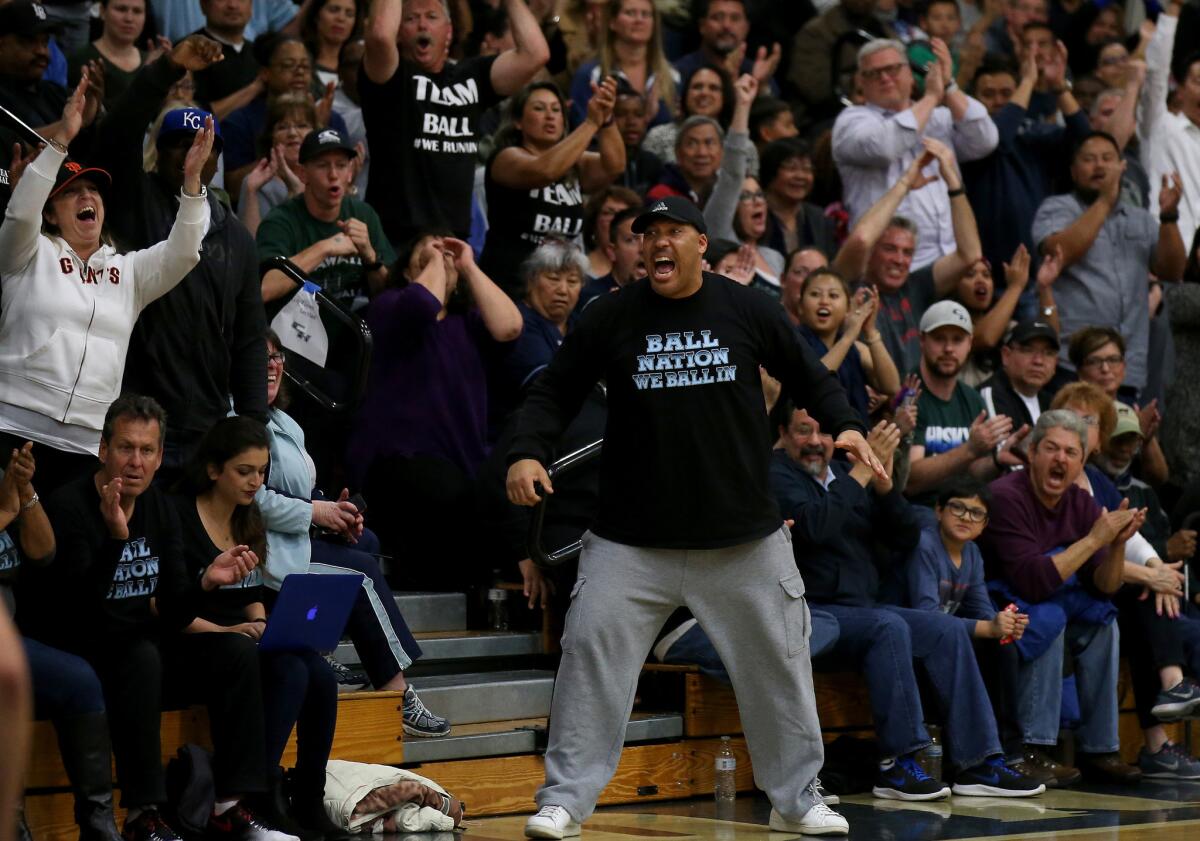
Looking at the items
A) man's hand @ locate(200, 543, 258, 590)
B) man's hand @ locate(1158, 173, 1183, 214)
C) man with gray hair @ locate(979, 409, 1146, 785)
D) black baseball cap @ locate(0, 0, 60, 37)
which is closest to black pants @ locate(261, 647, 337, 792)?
man's hand @ locate(200, 543, 258, 590)

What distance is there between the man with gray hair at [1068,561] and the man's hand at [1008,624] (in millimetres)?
249

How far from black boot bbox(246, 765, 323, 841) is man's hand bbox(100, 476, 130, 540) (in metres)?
0.99

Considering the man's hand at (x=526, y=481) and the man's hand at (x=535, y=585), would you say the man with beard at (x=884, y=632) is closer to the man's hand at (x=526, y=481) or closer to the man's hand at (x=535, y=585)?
the man's hand at (x=535, y=585)

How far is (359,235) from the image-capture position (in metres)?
8.54

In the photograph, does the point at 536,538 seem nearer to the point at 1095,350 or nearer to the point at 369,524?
the point at 369,524

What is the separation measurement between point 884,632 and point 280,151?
381cm

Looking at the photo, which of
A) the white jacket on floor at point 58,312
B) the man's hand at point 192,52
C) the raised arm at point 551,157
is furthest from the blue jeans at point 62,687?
the raised arm at point 551,157

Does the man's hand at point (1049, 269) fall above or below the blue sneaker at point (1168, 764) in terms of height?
above

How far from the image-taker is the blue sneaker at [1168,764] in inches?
363

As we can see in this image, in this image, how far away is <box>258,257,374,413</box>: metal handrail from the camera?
7941 millimetres

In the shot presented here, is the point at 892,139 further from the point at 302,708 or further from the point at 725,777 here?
the point at 302,708

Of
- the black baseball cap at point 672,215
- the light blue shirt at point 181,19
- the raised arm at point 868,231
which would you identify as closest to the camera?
the black baseball cap at point 672,215

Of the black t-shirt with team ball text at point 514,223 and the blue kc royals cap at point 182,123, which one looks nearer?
the blue kc royals cap at point 182,123

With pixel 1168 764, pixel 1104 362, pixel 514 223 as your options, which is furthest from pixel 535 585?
pixel 1104 362
